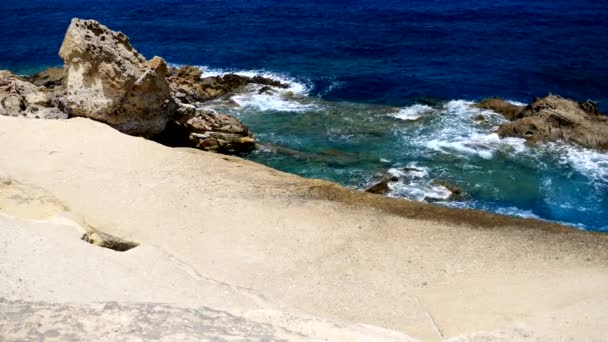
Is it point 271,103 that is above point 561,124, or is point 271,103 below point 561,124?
below

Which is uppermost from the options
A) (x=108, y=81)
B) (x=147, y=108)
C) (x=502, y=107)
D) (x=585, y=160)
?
(x=108, y=81)

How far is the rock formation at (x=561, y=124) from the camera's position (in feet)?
70.5

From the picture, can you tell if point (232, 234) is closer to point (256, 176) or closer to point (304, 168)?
point (256, 176)

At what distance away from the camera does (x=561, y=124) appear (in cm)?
2192

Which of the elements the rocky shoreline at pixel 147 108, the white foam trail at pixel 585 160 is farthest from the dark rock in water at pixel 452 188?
the white foam trail at pixel 585 160

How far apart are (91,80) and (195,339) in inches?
537

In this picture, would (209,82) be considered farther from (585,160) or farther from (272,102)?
(585,160)

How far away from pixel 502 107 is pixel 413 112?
3.51 m

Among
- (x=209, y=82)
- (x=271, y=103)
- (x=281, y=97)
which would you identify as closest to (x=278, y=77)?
(x=281, y=97)

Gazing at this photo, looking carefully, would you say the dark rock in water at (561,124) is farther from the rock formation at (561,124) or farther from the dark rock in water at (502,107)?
the dark rock in water at (502,107)

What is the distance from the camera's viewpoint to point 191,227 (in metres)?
13.3

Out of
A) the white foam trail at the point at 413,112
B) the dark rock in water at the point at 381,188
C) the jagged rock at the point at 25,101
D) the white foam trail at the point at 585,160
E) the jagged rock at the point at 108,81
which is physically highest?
the jagged rock at the point at 108,81

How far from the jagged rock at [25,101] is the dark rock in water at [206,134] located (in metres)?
3.43

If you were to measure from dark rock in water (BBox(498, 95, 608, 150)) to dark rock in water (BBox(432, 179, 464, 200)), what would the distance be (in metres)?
4.73
